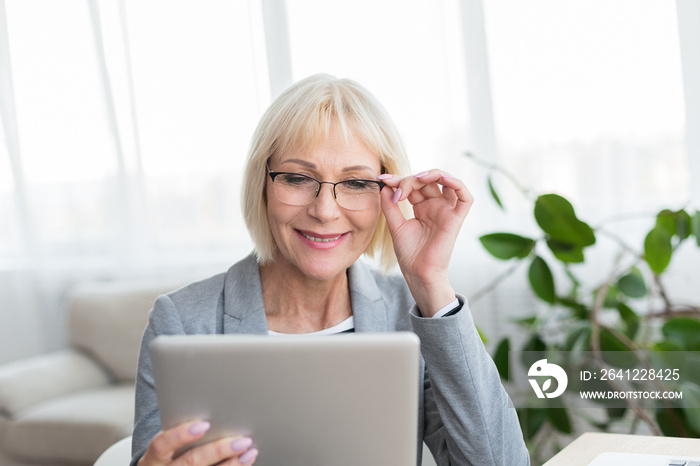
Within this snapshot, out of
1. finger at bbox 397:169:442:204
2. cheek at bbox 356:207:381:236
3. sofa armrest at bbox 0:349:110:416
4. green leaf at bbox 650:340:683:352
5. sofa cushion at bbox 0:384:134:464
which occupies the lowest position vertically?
sofa cushion at bbox 0:384:134:464

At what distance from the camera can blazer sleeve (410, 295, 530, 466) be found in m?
1.15

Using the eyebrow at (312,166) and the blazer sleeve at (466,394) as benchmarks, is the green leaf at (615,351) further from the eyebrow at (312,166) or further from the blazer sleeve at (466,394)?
the eyebrow at (312,166)

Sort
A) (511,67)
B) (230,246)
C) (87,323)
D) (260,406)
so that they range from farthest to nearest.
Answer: (230,246) < (87,323) < (511,67) < (260,406)

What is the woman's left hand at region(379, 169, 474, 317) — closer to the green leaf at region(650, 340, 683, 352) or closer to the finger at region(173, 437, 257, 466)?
the finger at region(173, 437, 257, 466)

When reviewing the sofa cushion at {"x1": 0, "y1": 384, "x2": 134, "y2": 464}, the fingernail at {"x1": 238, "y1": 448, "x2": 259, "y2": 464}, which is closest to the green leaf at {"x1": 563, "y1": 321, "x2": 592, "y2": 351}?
the fingernail at {"x1": 238, "y1": 448, "x2": 259, "y2": 464}

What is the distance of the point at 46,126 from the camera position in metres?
3.72

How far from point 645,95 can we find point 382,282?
5.05ft

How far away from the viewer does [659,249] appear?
1921mm

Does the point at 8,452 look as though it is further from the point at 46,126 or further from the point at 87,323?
the point at 46,126

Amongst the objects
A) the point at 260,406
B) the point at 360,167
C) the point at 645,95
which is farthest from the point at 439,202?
the point at 645,95

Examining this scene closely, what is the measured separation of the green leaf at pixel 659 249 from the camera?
1.92 m

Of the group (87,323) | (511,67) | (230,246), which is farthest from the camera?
(230,246)

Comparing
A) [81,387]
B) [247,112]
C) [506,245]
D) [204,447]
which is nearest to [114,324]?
[81,387]

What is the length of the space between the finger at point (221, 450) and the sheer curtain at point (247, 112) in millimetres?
2124
